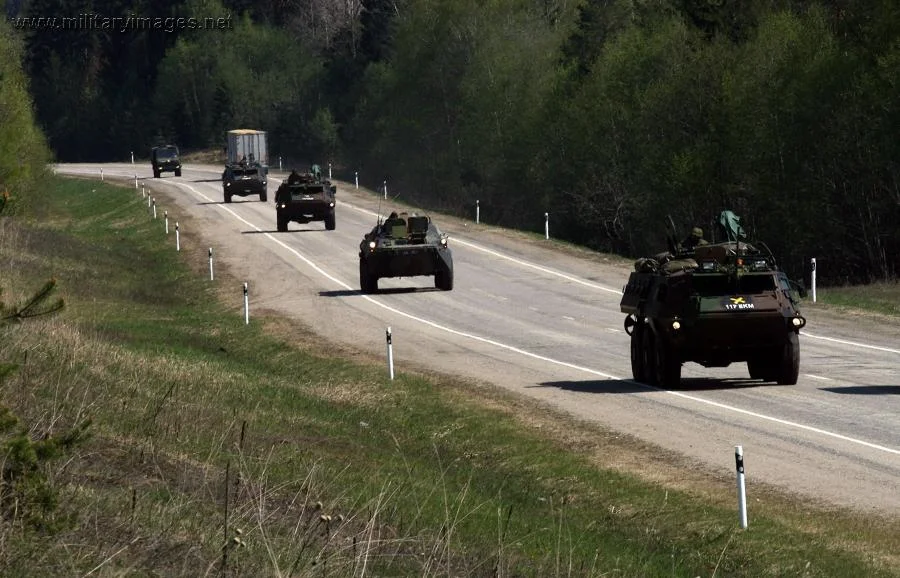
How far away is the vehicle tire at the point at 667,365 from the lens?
2044 cm

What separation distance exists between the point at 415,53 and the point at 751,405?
80.1 m

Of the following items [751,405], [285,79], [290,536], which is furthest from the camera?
[285,79]

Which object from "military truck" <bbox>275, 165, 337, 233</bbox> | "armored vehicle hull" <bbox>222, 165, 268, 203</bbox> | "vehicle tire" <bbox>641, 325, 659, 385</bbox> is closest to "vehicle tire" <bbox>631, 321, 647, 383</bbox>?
"vehicle tire" <bbox>641, 325, 659, 385</bbox>

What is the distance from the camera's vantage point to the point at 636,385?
21.8 meters

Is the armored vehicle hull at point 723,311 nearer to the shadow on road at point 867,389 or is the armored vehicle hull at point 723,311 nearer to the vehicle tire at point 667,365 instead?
the vehicle tire at point 667,365

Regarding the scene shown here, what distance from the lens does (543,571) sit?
9.47m

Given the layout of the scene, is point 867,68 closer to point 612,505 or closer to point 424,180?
point 612,505

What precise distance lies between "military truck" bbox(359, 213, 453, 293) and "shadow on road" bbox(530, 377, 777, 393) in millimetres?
14441

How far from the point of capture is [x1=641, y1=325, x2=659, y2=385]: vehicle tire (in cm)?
2112

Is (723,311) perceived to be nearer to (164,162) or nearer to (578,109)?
(578,109)

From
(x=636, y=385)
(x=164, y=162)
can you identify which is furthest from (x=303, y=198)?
(x=164, y=162)

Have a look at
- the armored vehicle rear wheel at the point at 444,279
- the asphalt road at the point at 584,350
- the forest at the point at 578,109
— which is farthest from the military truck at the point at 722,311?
the forest at the point at 578,109

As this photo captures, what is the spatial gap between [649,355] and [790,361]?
7.17 feet

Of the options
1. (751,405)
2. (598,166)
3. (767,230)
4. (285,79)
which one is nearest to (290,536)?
(751,405)
